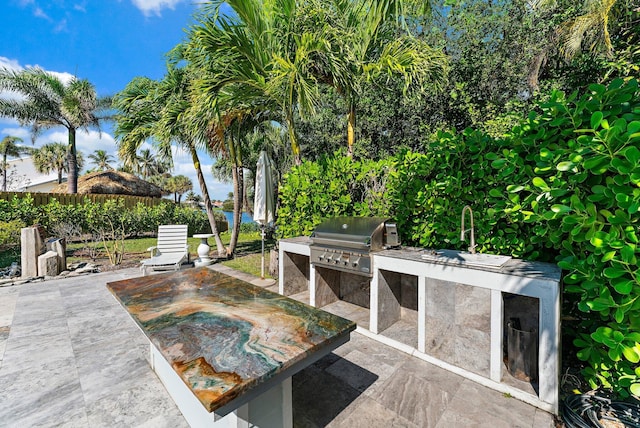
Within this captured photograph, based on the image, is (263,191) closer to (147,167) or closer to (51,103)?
(51,103)

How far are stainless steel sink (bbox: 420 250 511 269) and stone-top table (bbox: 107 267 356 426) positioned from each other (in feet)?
4.64

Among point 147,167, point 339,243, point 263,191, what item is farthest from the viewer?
point 147,167

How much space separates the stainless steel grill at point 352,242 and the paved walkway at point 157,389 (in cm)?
99

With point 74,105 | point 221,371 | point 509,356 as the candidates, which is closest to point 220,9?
point 221,371

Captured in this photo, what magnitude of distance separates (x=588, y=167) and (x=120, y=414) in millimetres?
4017

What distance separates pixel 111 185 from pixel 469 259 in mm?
21306

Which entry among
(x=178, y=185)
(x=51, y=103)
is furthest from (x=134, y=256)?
(x=178, y=185)

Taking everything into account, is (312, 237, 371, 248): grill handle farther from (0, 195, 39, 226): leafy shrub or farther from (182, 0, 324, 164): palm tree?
(0, 195, 39, 226): leafy shrub

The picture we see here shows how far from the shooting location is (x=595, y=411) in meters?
2.04

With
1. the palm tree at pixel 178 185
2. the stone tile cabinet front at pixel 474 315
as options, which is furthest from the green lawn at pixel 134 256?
the palm tree at pixel 178 185

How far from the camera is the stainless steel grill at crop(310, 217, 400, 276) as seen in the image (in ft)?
11.0

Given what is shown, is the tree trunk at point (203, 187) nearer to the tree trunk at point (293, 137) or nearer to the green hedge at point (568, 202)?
the tree trunk at point (293, 137)

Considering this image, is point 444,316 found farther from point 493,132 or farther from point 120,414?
point 493,132

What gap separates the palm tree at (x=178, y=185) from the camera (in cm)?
3409
